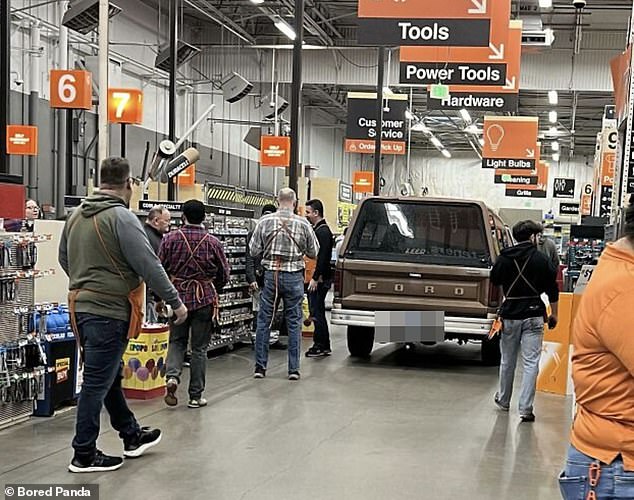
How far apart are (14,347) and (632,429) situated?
15.9 ft

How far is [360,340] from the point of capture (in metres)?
10.2

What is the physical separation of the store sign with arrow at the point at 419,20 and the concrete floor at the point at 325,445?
12.1 ft

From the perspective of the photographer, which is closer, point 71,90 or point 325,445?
point 325,445

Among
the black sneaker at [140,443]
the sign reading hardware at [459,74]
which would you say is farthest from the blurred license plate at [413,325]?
the black sneaker at [140,443]

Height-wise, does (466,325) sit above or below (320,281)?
below

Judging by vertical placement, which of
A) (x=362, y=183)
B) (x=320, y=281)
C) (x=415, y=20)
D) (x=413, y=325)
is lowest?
(x=413, y=325)

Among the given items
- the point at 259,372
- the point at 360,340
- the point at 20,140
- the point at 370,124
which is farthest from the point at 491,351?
the point at 370,124

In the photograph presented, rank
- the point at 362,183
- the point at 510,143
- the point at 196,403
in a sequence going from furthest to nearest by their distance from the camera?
1. the point at 362,183
2. the point at 510,143
3. the point at 196,403

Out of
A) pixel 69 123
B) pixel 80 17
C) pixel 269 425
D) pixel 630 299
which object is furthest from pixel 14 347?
pixel 69 123

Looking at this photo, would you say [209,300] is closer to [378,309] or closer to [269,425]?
[269,425]

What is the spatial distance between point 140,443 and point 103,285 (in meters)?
1.18

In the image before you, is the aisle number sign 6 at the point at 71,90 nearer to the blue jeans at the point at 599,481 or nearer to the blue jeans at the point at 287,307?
the blue jeans at the point at 287,307

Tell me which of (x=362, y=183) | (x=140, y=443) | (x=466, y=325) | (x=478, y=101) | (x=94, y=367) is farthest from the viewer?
(x=362, y=183)

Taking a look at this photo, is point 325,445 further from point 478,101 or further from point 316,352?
point 478,101
